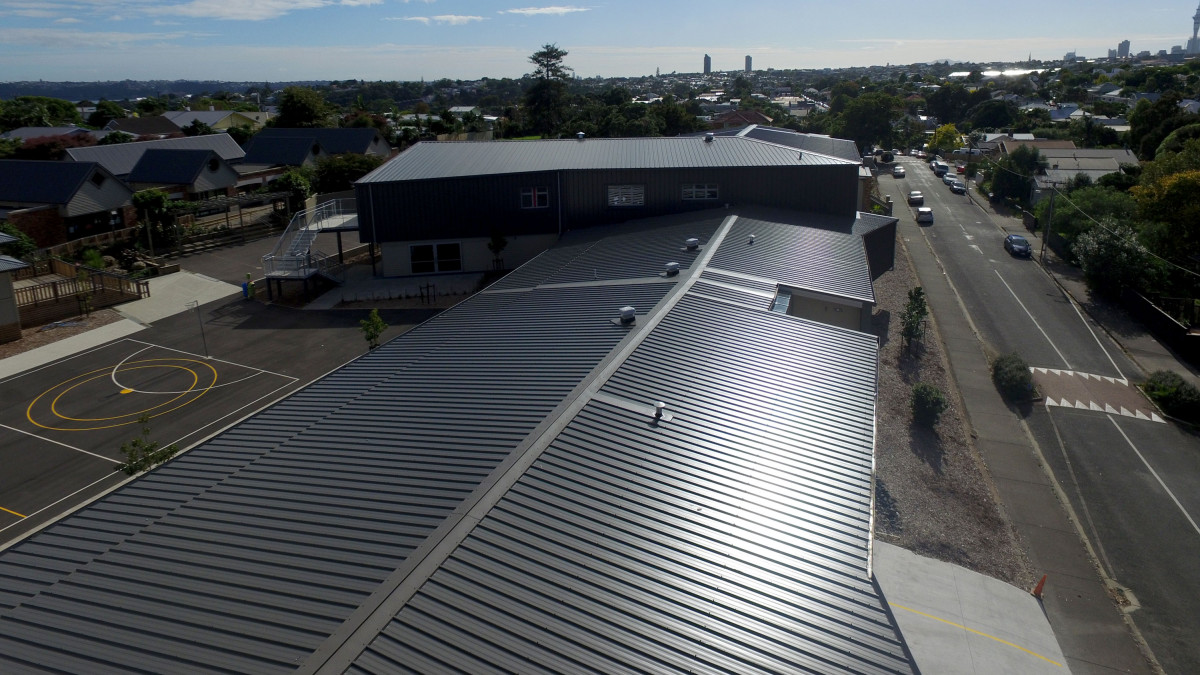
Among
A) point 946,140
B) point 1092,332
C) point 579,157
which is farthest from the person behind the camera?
point 946,140

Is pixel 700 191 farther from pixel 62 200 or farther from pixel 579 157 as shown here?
pixel 62 200

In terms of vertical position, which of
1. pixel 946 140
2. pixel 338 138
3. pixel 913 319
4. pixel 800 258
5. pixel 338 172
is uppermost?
pixel 338 138

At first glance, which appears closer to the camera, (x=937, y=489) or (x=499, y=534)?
(x=499, y=534)

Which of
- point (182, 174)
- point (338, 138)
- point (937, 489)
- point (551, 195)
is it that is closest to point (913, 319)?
point (937, 489)

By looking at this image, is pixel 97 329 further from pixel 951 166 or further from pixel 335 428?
pixel 951 166

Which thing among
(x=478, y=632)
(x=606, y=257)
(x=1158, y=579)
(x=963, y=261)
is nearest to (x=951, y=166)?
(x=963, y=261)

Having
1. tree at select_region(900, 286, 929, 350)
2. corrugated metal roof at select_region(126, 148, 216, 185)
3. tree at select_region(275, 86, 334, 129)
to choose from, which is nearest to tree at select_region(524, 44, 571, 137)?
tree at select_region(275, 86, 334, 129)
